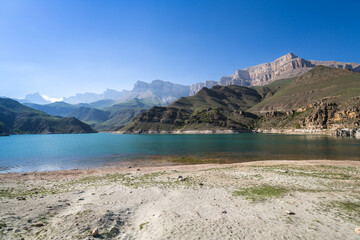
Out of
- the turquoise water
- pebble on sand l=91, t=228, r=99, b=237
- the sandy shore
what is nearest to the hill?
the turquoise water

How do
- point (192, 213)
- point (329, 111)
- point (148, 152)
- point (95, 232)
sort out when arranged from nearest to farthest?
point (95, 232)
point (192, 213)
point (148, 152)
point (329, 111)

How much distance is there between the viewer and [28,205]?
11055mm

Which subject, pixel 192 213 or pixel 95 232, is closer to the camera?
pixel 95 232

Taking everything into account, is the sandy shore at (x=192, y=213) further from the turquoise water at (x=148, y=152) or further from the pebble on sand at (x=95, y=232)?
the turquoise water at (x=148, y=152)

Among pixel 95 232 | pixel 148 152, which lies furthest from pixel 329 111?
pixel 95 232

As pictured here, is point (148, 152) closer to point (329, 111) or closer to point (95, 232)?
point (95, 232)

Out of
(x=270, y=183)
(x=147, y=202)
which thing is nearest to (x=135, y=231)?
(x=147, y=202)

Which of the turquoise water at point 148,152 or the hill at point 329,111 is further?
the hill at point 329,111

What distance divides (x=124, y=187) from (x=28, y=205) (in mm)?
6526

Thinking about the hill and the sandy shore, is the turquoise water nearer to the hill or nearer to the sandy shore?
the sandy shore

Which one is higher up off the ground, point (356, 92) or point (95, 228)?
point (356, 92)

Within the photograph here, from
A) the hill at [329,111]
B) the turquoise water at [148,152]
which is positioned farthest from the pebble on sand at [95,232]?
the hill at [329,111]

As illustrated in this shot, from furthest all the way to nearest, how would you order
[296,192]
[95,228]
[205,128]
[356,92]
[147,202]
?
[205,128], [356,92], [296,192], [147,202], [95,228]

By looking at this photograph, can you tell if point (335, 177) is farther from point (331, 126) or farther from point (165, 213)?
point (331, 126)
